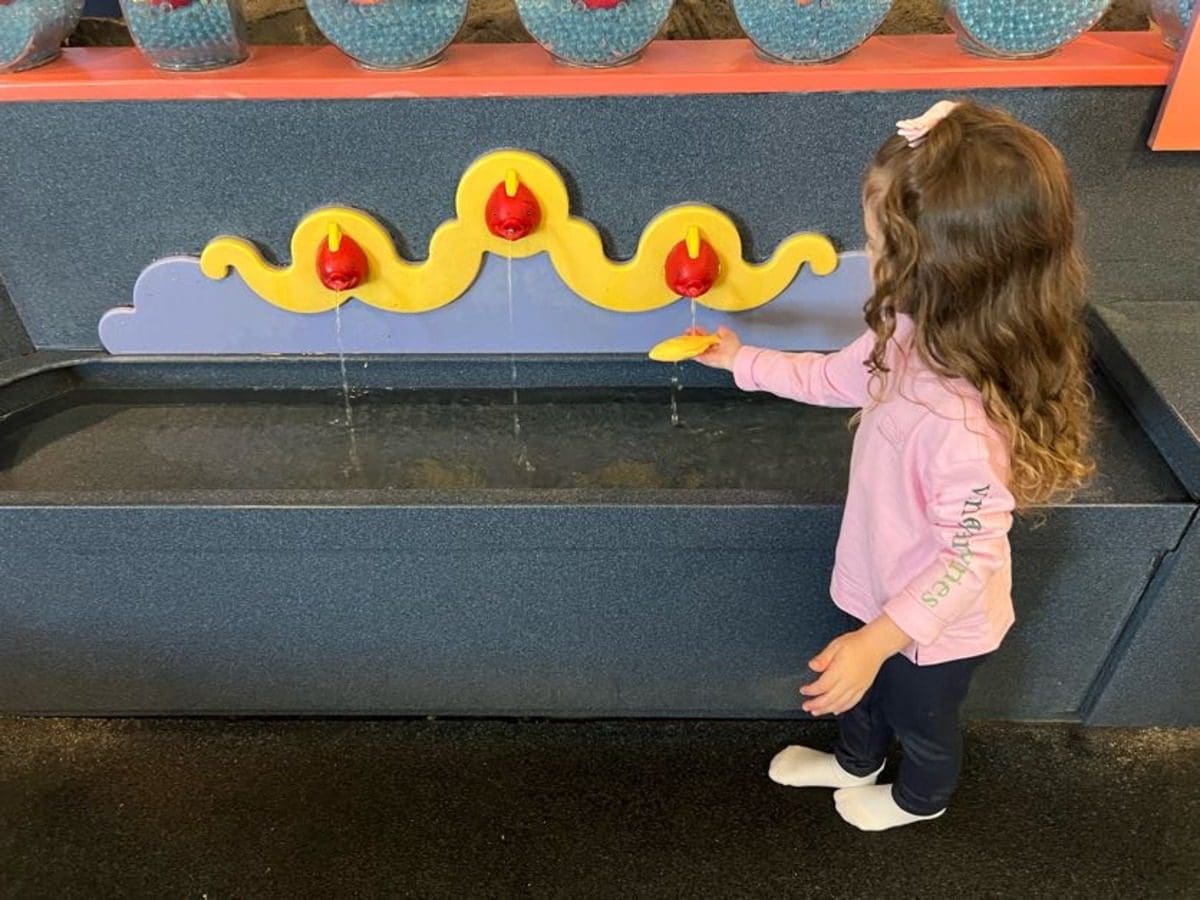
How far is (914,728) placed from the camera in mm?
1028

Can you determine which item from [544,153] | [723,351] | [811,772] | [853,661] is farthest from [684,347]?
[811,772]

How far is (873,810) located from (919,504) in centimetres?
47

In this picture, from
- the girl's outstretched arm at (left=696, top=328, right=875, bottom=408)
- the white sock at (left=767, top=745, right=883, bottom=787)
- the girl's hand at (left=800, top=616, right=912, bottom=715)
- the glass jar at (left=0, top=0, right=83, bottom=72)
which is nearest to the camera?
the girl's hand at (left=800, top=616, right=912, bottom=715)

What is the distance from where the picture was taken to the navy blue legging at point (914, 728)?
0.98m

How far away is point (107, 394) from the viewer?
1305 millimetres

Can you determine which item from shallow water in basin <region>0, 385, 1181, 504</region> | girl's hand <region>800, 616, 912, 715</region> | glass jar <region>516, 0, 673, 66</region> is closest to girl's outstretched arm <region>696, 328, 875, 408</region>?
shallow water in basin <region>0, 385, 1181, 504</region>

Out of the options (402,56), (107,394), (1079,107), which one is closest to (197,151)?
(402,56)

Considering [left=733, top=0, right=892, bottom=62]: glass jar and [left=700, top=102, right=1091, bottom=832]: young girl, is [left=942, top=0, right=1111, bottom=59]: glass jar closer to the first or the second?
[left=733, top=0, right=892, bottom=62]: glass jar

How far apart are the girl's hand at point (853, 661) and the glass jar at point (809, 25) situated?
59cm

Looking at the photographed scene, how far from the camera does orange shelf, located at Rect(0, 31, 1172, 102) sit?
1047 millimetres

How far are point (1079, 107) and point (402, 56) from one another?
0.72 m

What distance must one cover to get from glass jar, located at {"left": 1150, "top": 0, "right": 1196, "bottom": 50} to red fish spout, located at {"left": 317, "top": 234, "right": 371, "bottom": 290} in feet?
Answer: 2.94

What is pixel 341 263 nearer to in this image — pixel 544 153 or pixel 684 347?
pixel 544 153

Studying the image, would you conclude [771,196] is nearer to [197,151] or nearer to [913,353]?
[913,353]
